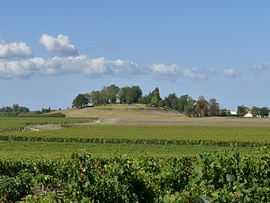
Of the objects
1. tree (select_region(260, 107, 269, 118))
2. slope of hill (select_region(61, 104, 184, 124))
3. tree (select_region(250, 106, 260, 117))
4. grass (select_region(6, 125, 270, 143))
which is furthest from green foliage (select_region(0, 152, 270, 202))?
tree (select_region(260, 107, 269, 118))

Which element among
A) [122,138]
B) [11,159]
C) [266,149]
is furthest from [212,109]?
[266,149]

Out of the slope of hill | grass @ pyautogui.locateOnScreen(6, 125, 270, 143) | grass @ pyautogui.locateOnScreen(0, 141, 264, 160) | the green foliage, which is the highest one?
the slope of hill

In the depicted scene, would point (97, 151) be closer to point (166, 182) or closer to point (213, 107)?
point (166, 182)

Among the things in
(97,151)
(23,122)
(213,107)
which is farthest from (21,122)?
(97,151)

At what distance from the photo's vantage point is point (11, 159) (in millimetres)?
29203

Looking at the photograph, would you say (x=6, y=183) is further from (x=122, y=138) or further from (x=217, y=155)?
(x=122, y=138)

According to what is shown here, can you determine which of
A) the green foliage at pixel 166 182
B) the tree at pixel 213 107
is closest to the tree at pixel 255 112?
the tree at pixel 213 107

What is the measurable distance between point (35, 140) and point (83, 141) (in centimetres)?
601

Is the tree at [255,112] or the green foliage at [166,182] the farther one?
the tree at [255,112]

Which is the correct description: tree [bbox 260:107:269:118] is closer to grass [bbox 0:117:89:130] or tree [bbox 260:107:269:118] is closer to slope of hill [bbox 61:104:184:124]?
slope of hill [bbox 61:104:184:124]

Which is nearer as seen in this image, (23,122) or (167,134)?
(167,134)

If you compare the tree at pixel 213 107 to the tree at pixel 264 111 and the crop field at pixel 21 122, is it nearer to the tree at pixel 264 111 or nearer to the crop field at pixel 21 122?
the tree at pixel 264 111

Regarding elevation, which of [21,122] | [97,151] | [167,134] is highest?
[21,122]

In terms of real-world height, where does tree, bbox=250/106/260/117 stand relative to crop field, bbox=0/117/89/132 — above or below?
above
